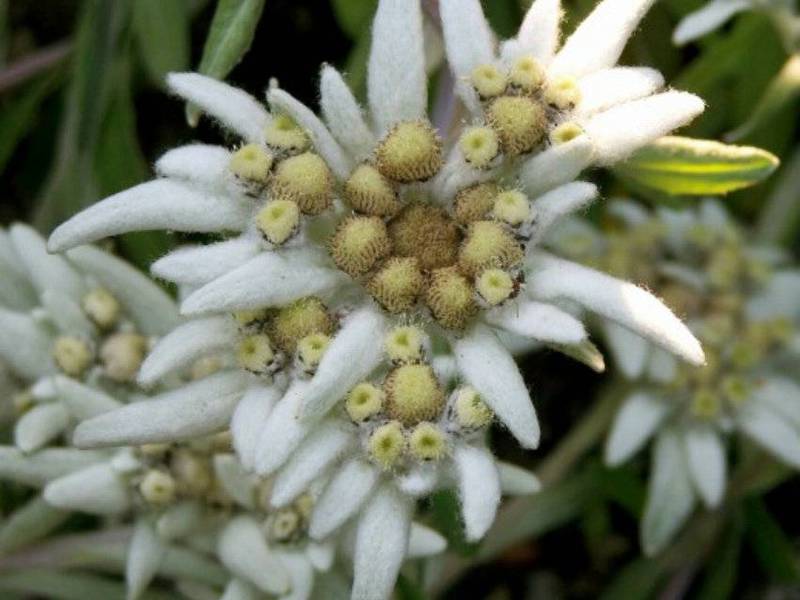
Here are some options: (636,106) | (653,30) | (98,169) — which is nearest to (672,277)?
(653,30)

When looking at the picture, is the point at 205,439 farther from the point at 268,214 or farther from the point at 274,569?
the point at 268,214

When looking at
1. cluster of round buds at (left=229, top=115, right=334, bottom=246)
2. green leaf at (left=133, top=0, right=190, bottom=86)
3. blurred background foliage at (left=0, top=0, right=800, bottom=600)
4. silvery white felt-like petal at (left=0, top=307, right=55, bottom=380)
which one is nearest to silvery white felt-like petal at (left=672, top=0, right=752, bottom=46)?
blurred background foliage at (left=0, top=0, right=800, bottom=600)

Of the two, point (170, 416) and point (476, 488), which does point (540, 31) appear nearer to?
point (476, 488)

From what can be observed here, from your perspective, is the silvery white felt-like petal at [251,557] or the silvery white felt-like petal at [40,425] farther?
the silvery white felt-like petal at [40,425]

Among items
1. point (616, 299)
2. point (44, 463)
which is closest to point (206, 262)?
point (616, 299)

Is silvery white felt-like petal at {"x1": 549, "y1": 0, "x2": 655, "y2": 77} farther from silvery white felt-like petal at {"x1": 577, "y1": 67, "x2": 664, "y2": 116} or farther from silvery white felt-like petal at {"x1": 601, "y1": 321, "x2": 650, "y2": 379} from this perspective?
silvery white felt-like petal at {"x1": 601, "y1": 321, "x2": 650, "y2": 379}

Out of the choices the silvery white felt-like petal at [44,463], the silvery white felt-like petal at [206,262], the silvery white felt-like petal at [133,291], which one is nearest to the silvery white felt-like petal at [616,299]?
the silvery white felt-like petal at [206,262]

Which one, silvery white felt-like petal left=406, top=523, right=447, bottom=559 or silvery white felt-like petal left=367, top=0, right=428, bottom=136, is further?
silvery white felt-like petal left=406, top=523, right=447, bottom=559

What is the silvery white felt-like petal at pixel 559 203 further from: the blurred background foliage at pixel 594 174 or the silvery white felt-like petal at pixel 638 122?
the blurred background foliage at pixel 594 174
